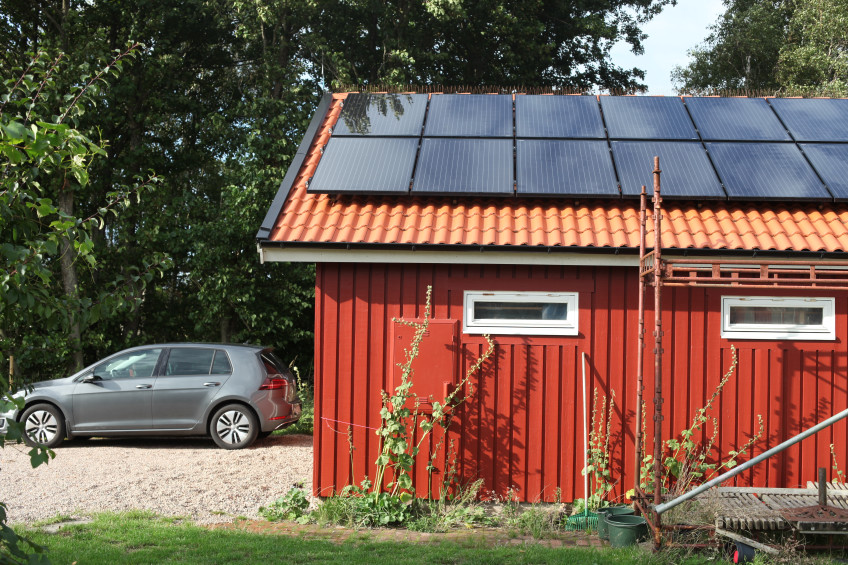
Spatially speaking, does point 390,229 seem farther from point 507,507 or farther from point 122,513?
point 122,513

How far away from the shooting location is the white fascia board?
7824 mm

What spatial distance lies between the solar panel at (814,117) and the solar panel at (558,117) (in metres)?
2.44

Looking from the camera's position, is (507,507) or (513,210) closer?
(507,507)

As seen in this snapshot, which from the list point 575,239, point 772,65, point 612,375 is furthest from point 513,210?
point 772,65

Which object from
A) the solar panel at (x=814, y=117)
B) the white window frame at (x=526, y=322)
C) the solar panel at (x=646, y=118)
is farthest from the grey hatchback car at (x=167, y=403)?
the solar panel at (x=814, y=117)

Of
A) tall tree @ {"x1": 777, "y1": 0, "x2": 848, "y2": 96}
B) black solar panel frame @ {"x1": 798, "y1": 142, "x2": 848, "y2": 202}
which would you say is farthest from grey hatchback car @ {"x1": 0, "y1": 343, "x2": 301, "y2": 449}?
tall tree @ {"x1": 777, "y1": 0, "x2": 848, "y2": 96}

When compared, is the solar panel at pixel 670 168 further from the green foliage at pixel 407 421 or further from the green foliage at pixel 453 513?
the green foliage at pixel 453 513

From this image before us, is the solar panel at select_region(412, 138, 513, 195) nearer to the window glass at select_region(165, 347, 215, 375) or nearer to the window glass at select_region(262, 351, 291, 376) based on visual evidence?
the window glass at select_region(262, 351, 291, 376)

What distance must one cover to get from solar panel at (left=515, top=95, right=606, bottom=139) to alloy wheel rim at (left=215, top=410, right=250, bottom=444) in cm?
621

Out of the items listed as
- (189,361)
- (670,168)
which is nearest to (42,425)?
(189,361)

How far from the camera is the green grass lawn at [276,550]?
6.31 m

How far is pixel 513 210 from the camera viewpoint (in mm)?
8539

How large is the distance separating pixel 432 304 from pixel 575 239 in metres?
1.61

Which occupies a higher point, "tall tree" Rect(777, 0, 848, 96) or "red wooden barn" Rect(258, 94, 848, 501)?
"tall tree" Rect(777, 0, 848, 96)
